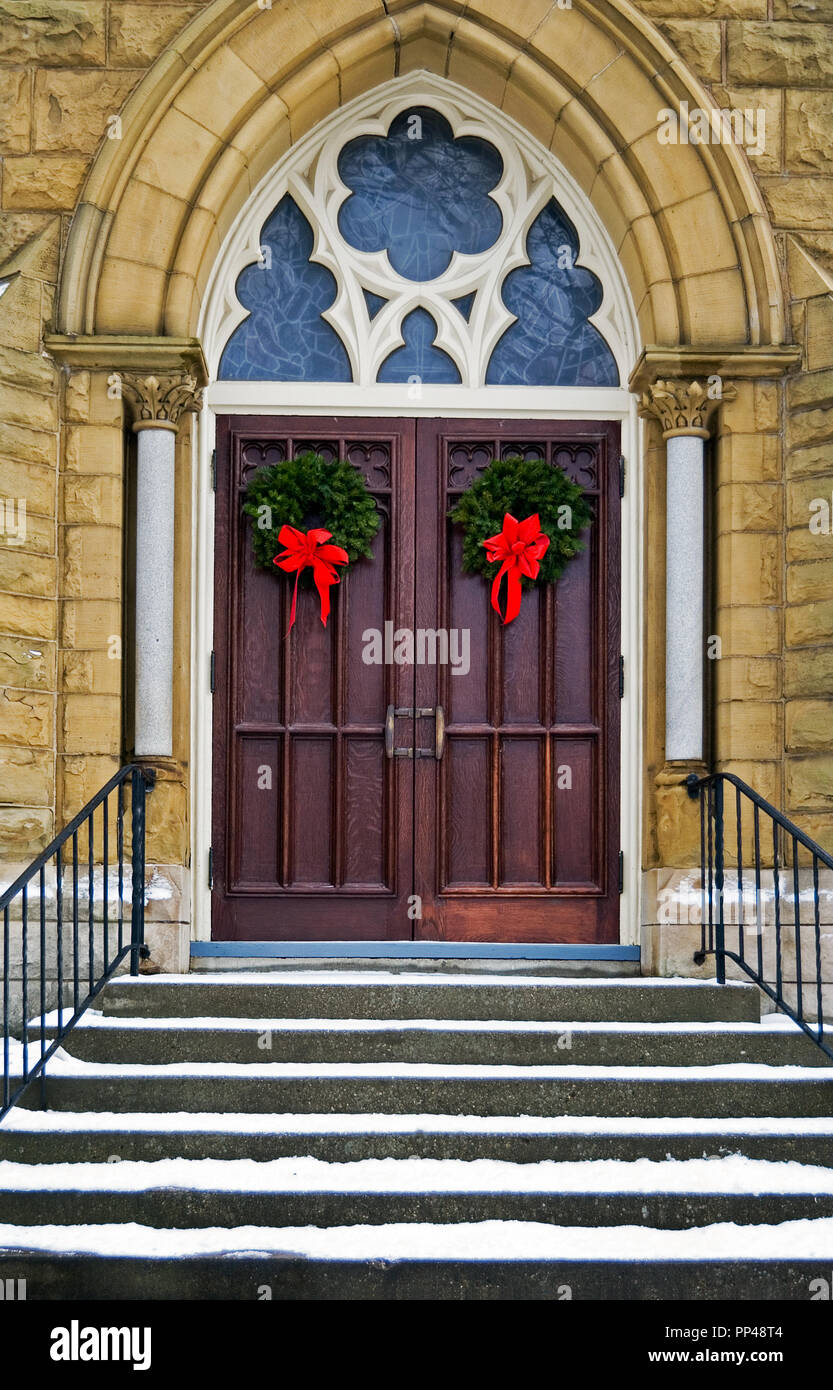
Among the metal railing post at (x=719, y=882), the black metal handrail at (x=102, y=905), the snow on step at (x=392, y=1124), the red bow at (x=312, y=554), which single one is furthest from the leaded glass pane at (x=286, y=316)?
the snow on step at (x=392, y=1124)

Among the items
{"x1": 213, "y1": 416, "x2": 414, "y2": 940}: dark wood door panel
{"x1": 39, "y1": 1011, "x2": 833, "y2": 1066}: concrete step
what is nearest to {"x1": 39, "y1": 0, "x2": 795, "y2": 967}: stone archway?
{"x1": 213, "y1": 416, "x2": 414, "y2": 940}: dark wood door panel

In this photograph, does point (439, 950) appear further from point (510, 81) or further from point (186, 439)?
point (510, 81)

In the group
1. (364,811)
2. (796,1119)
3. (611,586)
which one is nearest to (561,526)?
(611,586)

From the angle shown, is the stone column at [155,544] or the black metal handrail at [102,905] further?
the stone column at [155,544]

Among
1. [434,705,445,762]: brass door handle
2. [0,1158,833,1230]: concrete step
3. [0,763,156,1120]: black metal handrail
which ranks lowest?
[0,1158,833,1230]: concrete step

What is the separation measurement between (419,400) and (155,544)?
1.43 metres

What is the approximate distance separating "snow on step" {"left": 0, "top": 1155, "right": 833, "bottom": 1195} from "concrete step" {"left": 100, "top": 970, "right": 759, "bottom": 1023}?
0.85m

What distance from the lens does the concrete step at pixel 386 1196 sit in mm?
4223

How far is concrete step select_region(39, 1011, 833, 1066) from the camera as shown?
16.3 ft

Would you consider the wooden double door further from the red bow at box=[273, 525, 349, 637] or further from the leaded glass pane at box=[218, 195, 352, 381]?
the leaded glass pane at box=[218, 195, 352, 381]

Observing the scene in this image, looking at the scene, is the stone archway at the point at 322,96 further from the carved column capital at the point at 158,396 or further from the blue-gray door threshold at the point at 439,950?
the blue-gray door threshold at the point at 439,950

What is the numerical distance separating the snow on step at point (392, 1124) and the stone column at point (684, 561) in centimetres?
181

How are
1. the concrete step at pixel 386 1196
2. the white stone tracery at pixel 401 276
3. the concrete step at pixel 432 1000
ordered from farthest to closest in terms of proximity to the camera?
the white stone tracery at pixel 401 276, the concrete step at pixel 432 1000, the concrete step at pixel 386 1196

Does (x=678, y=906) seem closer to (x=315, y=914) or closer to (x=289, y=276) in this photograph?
(x=315, y=914)
